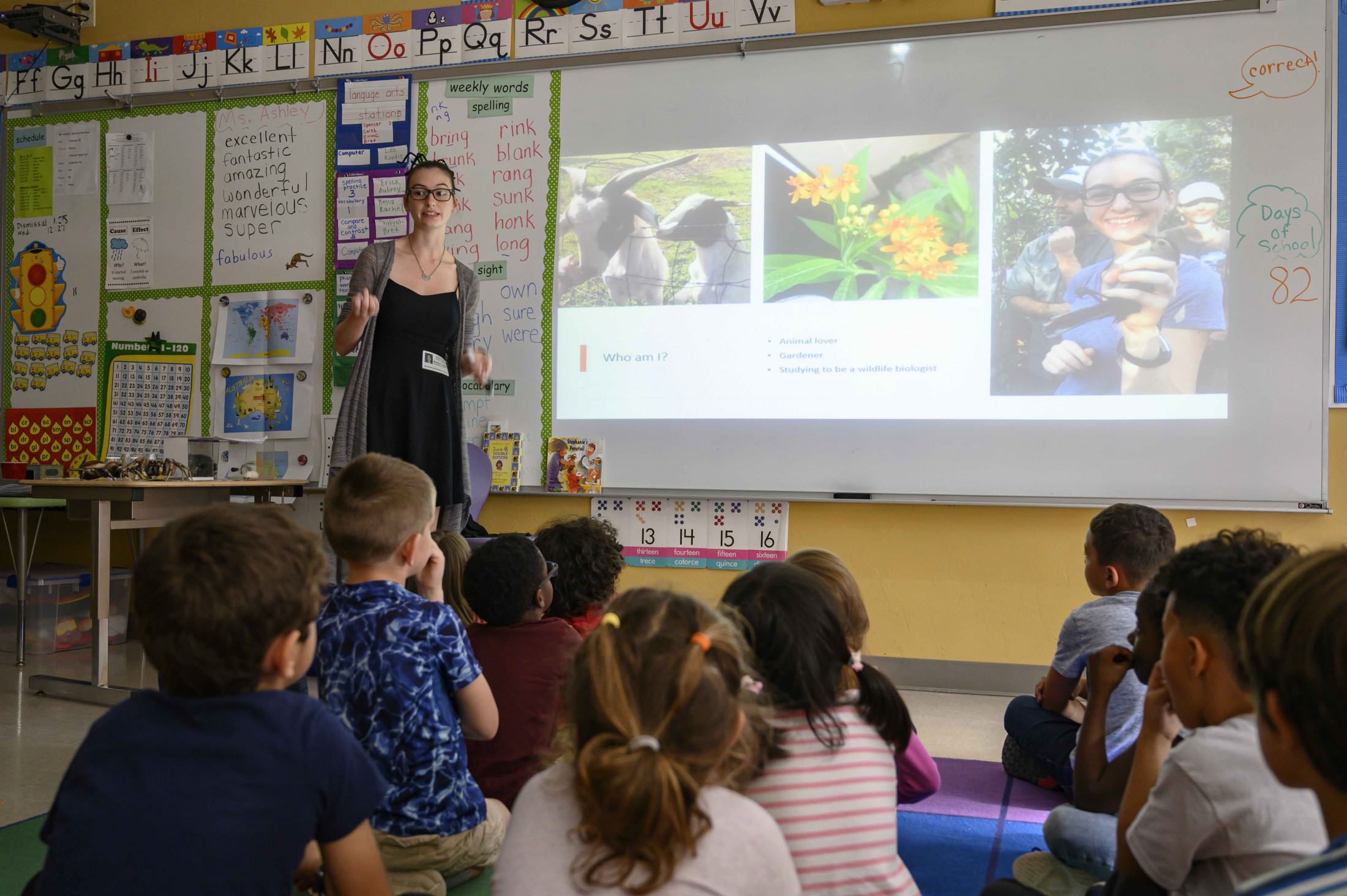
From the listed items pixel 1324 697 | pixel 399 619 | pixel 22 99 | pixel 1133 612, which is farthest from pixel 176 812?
pixel 22 99

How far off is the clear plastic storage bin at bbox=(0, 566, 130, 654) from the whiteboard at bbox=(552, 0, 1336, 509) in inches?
85.6

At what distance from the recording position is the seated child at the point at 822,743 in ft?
3.49

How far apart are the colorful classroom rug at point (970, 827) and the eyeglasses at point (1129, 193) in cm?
190

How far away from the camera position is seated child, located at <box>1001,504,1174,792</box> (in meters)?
1.79

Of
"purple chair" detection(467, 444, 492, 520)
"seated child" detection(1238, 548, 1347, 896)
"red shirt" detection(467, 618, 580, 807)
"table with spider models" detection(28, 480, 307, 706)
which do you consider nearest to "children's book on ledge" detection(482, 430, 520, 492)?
"purple chair" detection(467, 444, 492, 520)

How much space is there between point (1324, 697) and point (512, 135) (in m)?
3.60

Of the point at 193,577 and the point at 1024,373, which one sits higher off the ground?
the point at 1024,373

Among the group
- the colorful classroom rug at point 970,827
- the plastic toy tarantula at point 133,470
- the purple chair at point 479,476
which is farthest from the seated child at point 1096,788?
the plastic toy tarantula at point 133,470

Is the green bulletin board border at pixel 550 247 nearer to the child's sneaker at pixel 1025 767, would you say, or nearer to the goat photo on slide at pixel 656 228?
the goat photo on slide at pixel 656 228

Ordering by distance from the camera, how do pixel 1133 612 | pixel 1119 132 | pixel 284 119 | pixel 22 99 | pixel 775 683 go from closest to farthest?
pixel 775 683 → pixel 1133 612 → pixel 1119 132 → pixel 284 119 → pixel 22 99

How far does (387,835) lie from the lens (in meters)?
1.47

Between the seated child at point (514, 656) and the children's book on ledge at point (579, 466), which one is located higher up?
the children's book on ledge at point (579, 466)

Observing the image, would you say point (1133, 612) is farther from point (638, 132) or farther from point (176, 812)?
point (638, 132)

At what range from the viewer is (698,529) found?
3602mm
